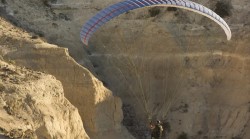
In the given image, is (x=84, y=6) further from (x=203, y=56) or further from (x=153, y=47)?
(x=203, y=56)

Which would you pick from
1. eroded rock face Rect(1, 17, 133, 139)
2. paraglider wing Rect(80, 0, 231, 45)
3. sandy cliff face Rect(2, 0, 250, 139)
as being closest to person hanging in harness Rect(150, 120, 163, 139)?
eroded rock face Rect(1, 17, 133, 139)

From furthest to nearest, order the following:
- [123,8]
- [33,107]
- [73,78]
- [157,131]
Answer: [73,78] → [157,131] → [123,8] → [33,107]

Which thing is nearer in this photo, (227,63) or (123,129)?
(123,129)

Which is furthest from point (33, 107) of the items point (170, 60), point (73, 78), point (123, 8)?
point (170, 60)

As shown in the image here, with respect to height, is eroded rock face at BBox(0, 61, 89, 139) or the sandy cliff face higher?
eroded rock face at BBox(0, 61, 89, 139)

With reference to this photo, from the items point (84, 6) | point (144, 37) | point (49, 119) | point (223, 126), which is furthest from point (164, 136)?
point (49, 119)

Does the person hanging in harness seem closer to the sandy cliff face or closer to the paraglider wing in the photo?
the paraglider wing

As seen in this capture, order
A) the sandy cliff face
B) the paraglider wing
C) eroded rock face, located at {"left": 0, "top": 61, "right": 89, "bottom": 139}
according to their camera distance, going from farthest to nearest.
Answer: the sandy cliff face < the paraglider wing < eroded rock face, located at {"left": 0, "top": 61, "right": 89, "bottom": 139}

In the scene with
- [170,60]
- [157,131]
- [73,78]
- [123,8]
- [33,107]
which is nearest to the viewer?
[33,107]

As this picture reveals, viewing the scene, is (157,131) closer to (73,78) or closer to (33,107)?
(73,78)
